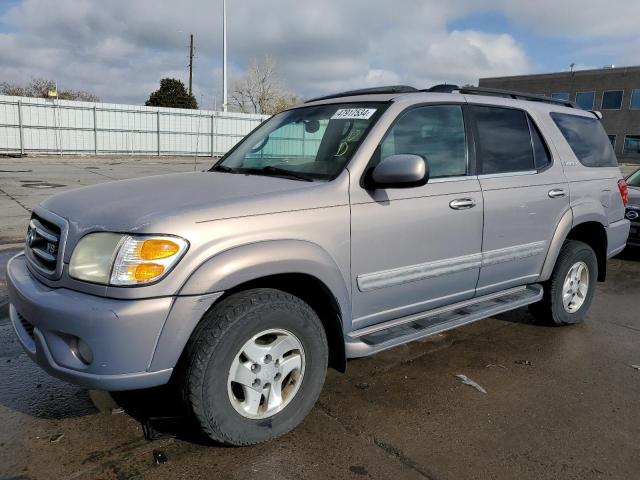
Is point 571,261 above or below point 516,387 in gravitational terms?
above

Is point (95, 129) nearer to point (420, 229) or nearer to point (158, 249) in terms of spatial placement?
point (420, 229)

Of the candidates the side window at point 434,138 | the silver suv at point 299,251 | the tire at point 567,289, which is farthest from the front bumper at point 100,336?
the tire at point 567,289

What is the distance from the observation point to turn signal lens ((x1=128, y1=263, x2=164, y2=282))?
2.31m

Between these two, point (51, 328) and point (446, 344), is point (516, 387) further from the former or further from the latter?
point (51, 328)

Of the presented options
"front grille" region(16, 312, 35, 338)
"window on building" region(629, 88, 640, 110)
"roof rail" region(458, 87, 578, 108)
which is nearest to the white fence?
"roof rail" region(458, 87, 578, 108)

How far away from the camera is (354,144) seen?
10.3 ft

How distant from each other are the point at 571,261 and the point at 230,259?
10.7 feet

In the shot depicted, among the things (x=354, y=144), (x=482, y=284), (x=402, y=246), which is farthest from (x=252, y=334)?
(x=482, y=284)

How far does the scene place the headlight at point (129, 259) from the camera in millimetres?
2314

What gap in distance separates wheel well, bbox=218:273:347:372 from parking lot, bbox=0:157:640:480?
411 millimetres

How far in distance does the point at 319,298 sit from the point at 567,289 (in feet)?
9.03

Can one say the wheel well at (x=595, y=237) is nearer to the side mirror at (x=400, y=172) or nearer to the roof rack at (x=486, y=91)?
the roof rack at (x=486, y=91)

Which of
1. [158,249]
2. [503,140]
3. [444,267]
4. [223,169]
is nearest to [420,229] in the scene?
[444,267]

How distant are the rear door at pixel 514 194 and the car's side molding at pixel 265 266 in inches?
53.4
